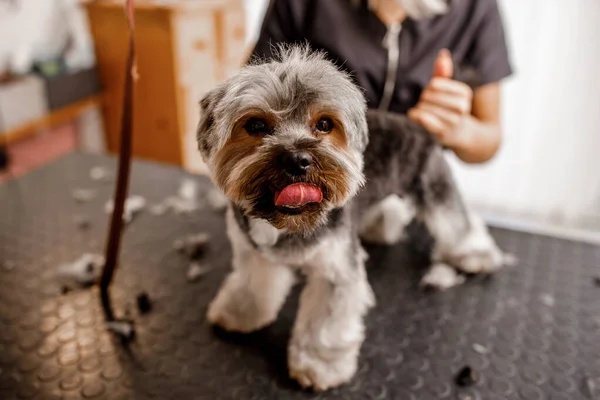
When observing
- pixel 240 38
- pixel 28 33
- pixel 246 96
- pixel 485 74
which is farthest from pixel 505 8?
pixel 28 33

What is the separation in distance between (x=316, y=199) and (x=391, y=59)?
2.28ft

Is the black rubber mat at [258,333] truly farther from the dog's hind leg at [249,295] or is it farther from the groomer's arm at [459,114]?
the groomer's arm at [459,114]

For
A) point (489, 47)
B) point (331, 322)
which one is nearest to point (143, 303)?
point (331, 322)

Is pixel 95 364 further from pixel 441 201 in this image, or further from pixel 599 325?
pixel 599 325

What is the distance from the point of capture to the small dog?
73 cm

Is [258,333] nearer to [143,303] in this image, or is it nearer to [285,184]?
[143,303]

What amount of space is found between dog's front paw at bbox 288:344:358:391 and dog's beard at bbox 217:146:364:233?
1.04 ft

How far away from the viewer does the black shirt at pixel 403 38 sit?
4.23 ft

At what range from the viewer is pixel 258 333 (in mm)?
1130

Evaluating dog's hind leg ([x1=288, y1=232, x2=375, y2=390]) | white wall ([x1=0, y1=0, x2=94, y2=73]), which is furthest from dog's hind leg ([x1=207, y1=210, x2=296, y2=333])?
white wall ([x1=0, y1=0, x2=94, y2=73])

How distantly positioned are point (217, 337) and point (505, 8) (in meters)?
1.77

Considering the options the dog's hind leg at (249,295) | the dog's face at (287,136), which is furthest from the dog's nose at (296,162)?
the dog's hind leg at (249,295)

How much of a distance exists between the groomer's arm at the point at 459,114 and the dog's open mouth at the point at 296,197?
0.48 m

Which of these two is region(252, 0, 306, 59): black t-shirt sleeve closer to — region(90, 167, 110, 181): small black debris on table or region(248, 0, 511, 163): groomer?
region(248, 0, 511, 163): groomer
